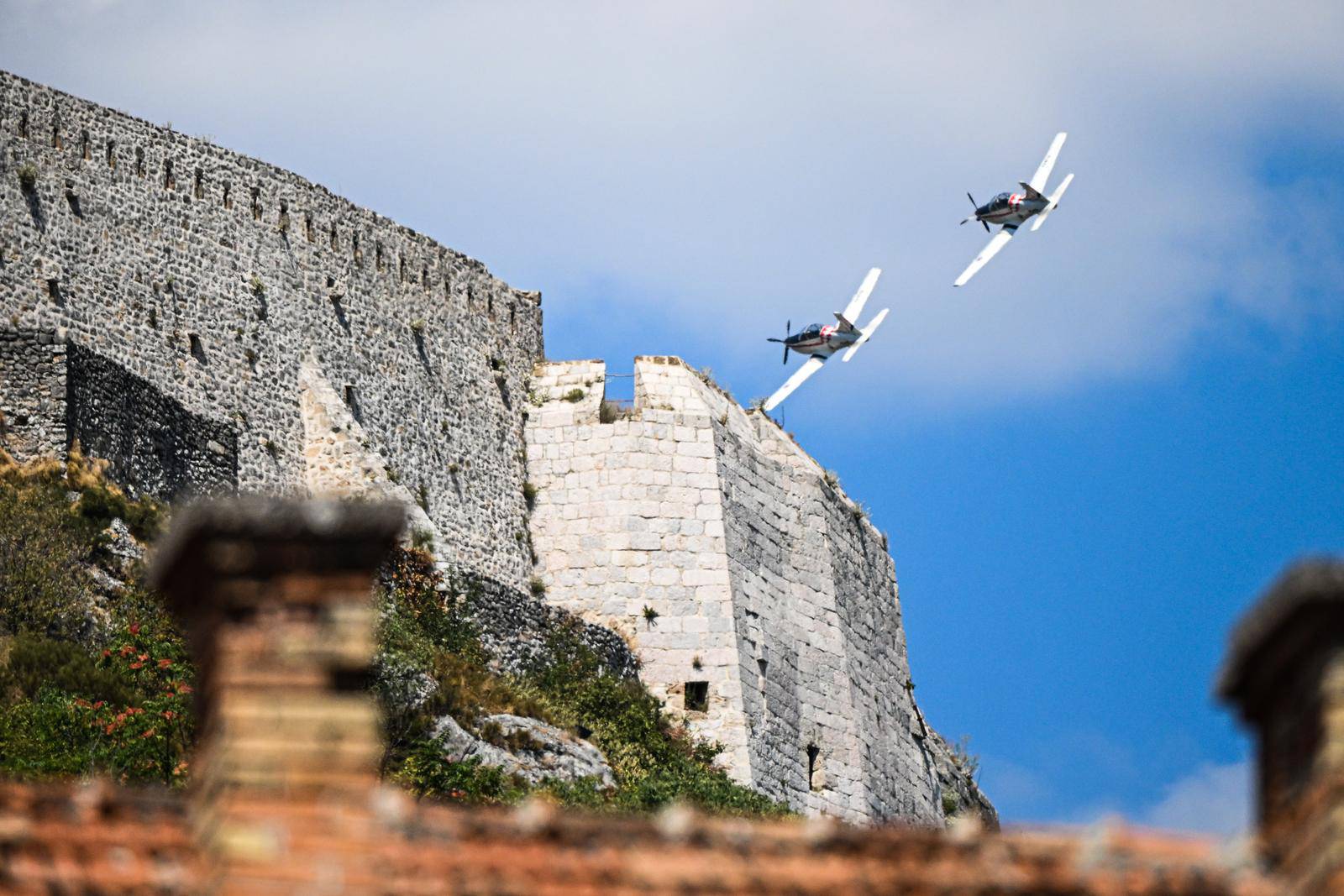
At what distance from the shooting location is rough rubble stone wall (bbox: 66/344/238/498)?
1399 inches

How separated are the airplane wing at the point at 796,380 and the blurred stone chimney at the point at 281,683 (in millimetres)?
36471

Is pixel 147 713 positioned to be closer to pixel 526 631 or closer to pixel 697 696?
pixel 526 631

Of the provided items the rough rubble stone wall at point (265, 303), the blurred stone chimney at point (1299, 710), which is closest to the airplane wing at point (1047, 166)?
the rough rubble stone wall at point (265, 303)

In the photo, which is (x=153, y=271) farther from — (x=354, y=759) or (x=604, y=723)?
(x=354, y=759)

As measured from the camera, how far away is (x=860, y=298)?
56.1m

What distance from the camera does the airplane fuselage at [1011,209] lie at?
5997 cm

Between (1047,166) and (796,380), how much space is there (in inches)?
483

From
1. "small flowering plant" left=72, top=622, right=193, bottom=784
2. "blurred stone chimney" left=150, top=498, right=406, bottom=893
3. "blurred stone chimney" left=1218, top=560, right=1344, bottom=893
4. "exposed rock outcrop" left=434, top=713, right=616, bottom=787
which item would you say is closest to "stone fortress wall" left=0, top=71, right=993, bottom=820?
"exposed rock outcrop" left=434, top=713, right=616, bottom=787

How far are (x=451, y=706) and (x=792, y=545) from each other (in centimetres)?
1130

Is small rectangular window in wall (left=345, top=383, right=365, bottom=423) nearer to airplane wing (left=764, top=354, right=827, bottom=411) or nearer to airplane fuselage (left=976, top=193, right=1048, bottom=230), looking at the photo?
airplane wing (left=764, top=354, right=827, bottom=411)

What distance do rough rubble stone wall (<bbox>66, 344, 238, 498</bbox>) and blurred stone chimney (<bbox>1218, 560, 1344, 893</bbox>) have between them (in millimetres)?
25005

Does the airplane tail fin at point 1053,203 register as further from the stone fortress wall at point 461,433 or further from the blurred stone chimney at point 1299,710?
the blurred stone chimney at point 1299,710

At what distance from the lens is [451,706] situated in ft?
115

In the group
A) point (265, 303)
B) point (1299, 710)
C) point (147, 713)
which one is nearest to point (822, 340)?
point (265, 303)
